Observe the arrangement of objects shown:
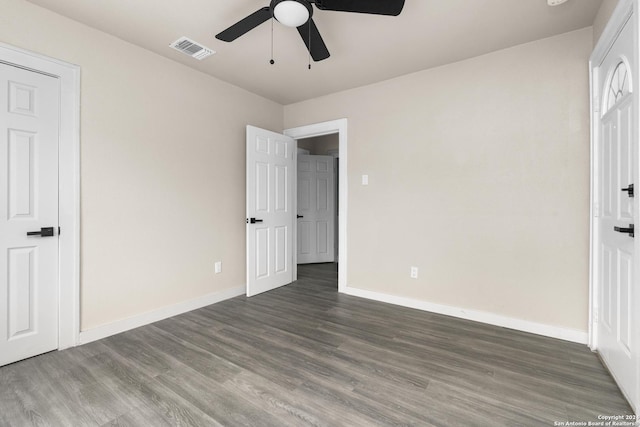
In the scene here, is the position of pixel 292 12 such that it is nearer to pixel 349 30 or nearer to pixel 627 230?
pixel 349 30

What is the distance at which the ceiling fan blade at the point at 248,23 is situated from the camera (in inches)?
71.0

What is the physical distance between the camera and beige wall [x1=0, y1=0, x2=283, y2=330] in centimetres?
239

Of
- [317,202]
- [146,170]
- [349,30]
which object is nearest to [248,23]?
[349,30]

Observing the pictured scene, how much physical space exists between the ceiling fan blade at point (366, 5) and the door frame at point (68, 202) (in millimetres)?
2026

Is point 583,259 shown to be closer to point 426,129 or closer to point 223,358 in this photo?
point 426,129

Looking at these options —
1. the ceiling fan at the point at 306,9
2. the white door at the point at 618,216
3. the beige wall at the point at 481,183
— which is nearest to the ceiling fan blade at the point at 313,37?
the ceiling fan at the point at 306,9

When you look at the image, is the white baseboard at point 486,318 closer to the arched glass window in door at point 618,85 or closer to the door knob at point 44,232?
the arched glass window in door at point 618,85

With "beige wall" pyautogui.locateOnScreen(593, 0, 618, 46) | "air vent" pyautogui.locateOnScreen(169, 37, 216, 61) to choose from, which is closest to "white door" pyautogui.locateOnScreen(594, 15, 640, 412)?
"beige wall" pyautogui.locateOnScreen(593, 0, 618, 46)

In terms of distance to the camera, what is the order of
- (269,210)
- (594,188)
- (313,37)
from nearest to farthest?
(313,37) < (594,188) < (269,210)

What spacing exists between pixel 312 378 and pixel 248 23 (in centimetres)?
232

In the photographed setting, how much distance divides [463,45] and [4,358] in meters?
4.33

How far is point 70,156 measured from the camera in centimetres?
230

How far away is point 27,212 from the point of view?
6.96 ft

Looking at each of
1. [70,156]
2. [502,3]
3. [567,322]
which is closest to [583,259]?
[567,322]
